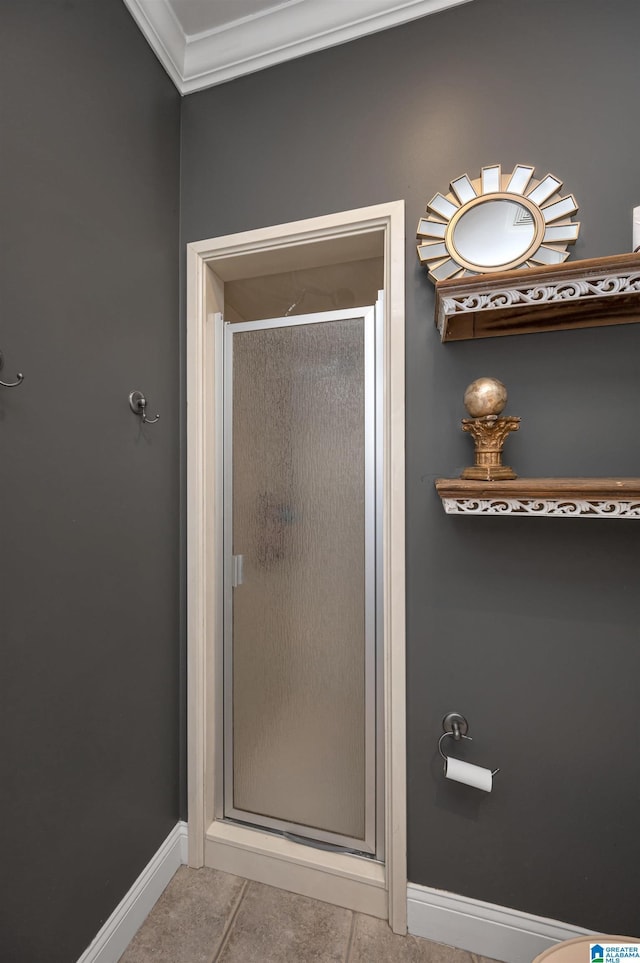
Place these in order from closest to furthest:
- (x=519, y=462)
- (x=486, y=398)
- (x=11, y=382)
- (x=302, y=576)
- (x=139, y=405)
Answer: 1. (x=11, y=382)
2. (x=486, y=398)
3. (x=519, y=462)
4. (x=139, y=405)
5. (x=302, y=576)

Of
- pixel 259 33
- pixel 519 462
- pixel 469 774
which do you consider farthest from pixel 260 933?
pixel 259 33

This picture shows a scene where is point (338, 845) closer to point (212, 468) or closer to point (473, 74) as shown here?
point (212, 468)

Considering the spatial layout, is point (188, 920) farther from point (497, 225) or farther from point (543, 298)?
point (497, 225)

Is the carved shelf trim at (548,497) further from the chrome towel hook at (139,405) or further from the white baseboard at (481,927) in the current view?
the white baseboard at (481,927)

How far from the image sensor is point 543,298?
3.24 ft

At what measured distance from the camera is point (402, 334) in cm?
125

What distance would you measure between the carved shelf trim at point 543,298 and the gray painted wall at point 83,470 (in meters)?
0.87

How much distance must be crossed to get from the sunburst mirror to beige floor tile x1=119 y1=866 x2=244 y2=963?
1896 mm

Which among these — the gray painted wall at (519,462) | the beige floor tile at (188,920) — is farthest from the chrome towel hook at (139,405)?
the beige floor tile at (188,920)

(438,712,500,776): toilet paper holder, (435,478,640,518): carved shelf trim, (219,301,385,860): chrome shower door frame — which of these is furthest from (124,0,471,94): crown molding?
(438,712,500,776): toilet paper holder

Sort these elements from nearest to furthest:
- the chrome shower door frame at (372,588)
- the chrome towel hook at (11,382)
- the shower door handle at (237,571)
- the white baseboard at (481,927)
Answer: the chrome towel hook at (11,382) < the white baseboard at (481,927) < the chrome shower door frame at (372,588) < the shower door handle at (237,571)

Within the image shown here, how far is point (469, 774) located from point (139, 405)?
4.38 feet

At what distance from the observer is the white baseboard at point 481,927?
3.81ft

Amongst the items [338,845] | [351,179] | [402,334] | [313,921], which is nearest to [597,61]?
[351,179]
